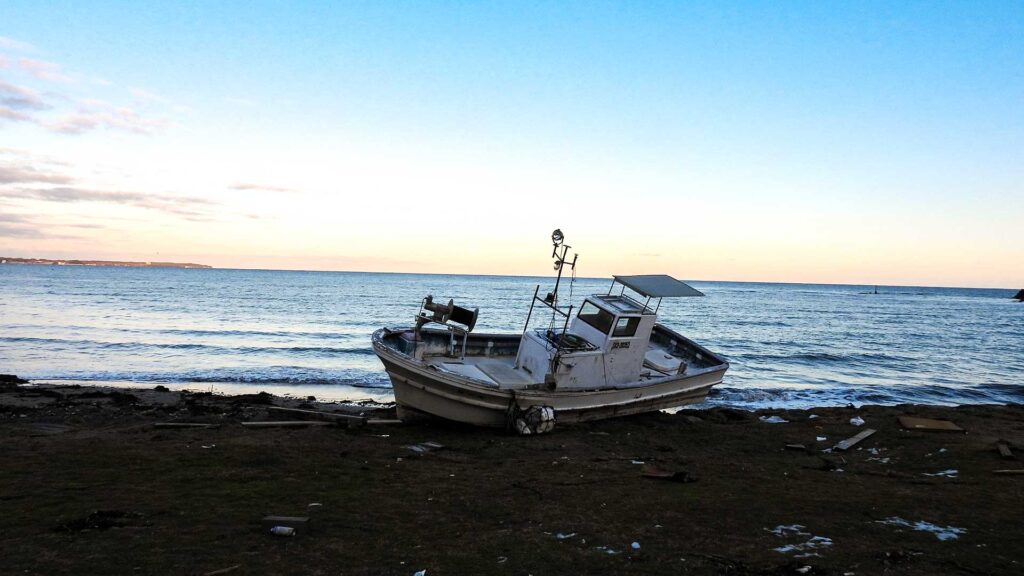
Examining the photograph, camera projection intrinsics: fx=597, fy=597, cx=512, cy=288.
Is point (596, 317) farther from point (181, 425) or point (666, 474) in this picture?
point (181, 425)

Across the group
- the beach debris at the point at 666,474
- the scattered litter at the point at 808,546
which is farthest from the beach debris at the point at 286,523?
the beach debris at the point at 666,474

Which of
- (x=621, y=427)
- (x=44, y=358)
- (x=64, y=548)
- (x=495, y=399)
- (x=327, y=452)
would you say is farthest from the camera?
(x=44, y=358)

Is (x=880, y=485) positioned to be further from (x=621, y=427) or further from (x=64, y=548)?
(x=64, y=548)

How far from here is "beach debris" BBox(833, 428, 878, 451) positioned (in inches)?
489

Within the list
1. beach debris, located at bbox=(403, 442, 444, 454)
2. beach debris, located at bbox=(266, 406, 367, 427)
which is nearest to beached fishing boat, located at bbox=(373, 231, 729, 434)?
beach debris, located at bbox=(266, 406, 367, 427)

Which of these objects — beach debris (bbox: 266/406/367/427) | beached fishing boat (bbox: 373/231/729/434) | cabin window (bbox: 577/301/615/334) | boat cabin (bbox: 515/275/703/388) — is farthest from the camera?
cabin window (bbox: 577/301/615/334)

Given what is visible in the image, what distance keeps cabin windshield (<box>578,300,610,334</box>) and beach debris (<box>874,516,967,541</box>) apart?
297 inches

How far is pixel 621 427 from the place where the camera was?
1425 cm

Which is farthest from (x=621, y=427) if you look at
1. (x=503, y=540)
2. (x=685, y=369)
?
(x=503, y=540)

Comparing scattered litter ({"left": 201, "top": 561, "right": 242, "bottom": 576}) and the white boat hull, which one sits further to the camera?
the white boat hull

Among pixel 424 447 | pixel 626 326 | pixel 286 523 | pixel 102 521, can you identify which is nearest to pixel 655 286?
pixel 626 326

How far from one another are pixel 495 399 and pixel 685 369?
6009 millimetres

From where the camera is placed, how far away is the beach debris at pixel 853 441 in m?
12.4

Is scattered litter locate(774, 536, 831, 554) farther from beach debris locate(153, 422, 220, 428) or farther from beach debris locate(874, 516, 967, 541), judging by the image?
beach debris locate(153, 422, 220, 428)
